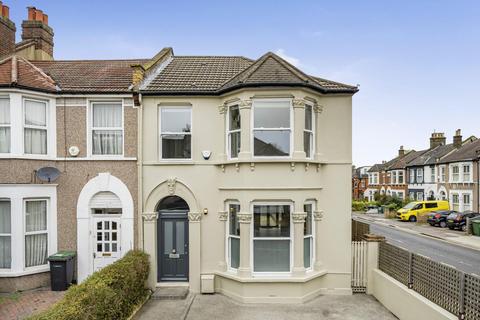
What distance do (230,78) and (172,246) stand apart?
6.35 metres

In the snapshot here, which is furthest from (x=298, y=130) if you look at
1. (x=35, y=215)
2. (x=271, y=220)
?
(x=35, y=215)

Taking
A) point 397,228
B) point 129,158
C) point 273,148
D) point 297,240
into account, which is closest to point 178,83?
point 129,158

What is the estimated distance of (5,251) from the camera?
1020 cm

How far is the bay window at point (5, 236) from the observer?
1018cm

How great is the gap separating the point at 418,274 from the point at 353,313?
2.18m

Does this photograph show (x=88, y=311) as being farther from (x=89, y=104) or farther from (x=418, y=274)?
(x=418, y=274)

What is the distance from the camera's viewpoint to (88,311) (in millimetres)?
6492

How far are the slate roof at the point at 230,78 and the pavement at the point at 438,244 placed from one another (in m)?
12.2

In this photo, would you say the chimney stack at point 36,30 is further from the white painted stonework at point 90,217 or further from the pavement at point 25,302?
the pavement at point 25,302

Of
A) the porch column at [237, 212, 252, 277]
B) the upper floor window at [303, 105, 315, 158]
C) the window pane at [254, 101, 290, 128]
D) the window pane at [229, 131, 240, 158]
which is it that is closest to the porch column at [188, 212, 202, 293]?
the porch column at [237, 212, 252, 277]

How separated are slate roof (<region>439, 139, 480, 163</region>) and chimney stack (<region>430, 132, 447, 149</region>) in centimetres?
817

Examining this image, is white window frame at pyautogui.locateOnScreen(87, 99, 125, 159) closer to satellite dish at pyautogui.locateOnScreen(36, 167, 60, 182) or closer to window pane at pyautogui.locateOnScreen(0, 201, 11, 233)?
satellite dish at pyautogui.locateOnScreen(36, 167, 60, 182)

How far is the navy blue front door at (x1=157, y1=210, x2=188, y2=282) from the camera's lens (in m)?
10.7

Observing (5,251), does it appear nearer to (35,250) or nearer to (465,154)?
(35,250)
